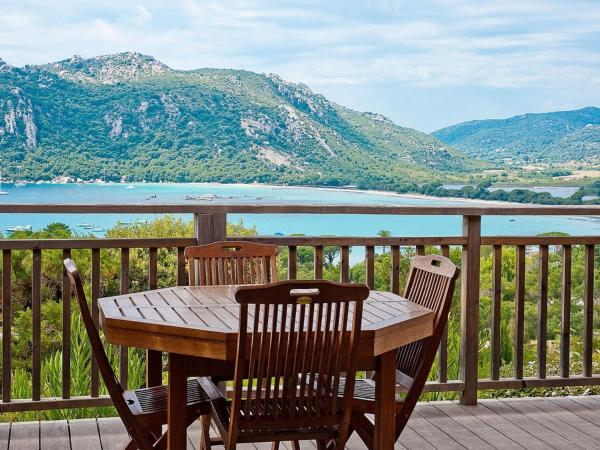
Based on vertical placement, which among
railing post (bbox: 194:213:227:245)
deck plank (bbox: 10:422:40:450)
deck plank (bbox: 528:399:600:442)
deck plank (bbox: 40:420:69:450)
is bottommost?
deck plank (bbox: 528:399:600:442)

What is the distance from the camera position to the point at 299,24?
28.0 m

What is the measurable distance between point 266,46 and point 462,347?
80.5ft

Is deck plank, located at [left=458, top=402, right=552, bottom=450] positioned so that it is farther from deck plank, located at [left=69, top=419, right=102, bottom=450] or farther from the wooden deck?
deck plank, located at [left=69, top=419, right=102, bottom=450]

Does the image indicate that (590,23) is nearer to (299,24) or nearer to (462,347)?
(299,24)

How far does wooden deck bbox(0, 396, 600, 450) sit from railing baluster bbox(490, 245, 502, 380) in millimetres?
232

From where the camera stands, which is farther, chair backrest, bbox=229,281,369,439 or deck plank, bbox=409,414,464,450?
deck plank, bbox=409,414,464,450

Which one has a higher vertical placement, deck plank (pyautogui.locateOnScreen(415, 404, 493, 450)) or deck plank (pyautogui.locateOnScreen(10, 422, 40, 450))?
deck plank (pyautogui.locateOnScreen(10, 422, 40, 450))

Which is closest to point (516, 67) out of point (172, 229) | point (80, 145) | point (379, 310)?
point (80, 145)

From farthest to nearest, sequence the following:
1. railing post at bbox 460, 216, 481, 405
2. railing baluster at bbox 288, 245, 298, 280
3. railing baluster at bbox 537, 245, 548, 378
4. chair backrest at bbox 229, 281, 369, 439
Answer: railing baluster at bbox 537, 245, 548, 378 → railing post at bbox 460, 216, 481, 405 → railing baluster at bbox 288, 245, 298, 280 → chair backrest at bbox 229, 281, 369, 439

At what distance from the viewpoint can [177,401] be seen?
8.80 ft

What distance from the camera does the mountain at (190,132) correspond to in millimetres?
17344

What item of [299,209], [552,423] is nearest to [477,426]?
[552,423]

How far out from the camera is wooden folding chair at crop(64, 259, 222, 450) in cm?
276

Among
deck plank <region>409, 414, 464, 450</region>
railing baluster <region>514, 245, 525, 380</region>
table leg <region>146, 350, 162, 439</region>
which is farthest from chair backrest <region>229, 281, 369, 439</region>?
railing baluster <region>514, 245, 525, 380</region>
